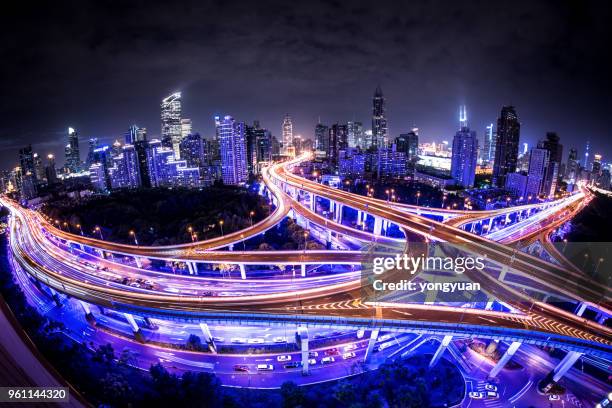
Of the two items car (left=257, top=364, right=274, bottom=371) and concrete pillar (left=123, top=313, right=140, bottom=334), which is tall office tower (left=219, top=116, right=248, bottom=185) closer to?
concrete pillar (left=123, top=313, right=140, bottom=334)

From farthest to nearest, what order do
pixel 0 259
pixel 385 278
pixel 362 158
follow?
pixel 362 158, pixel 0 259, pixel 385 278

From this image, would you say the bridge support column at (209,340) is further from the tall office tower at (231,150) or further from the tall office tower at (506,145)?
the tall office tower at (506,145)

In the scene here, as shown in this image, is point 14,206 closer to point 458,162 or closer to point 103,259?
point 103,259

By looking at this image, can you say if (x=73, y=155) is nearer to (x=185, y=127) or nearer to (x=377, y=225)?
(x=185, y=127)

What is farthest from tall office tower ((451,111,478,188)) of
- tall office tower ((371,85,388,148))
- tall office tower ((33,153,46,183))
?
tall office tower ((33,153,46,183))

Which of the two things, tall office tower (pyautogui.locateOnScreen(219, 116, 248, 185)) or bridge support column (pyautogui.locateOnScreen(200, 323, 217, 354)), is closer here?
bridge support column (pyautogui.locateOnScreen(200, 323, 217, 354))

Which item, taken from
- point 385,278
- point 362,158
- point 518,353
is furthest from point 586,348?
point 362,158

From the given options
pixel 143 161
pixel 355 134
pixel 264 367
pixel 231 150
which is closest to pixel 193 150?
pixel 143 161
